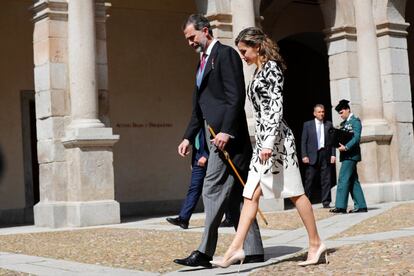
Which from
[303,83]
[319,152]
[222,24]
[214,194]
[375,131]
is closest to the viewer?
[214,194]

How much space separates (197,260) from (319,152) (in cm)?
727

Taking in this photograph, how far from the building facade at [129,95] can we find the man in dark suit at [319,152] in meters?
0.85

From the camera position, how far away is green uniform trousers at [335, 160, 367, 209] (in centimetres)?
1148

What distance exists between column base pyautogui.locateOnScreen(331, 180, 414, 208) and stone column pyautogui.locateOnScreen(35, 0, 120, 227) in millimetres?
4983

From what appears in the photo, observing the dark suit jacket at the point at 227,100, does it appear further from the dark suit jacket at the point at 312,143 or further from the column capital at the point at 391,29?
the column capital at the point at 391,29

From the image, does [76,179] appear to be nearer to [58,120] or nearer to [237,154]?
[58,120]

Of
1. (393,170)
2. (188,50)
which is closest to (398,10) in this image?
(393,170)

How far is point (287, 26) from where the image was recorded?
1956 centimetres

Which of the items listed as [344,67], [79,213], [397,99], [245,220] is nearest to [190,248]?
[245,220]

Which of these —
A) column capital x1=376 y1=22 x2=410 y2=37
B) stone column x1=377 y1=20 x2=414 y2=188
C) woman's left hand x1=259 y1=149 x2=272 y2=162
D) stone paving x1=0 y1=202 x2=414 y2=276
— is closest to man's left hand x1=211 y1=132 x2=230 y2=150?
woman's left hand x1=259 y1=149 x2=272 y2=162

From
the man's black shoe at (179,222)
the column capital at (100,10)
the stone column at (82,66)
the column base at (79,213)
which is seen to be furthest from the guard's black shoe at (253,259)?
the column capital at (100,10)

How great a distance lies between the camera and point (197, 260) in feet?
20.5

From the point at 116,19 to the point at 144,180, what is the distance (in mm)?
3389

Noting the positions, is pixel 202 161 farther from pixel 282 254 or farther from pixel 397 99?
pixel 397 99
